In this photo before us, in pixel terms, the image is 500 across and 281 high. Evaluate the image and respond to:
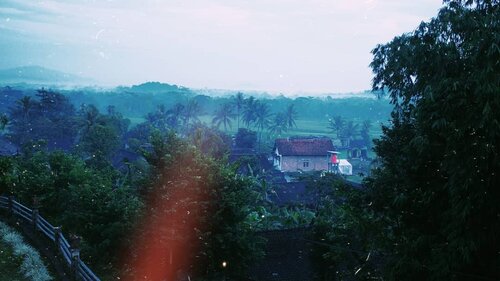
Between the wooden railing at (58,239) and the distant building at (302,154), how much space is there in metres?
50.2

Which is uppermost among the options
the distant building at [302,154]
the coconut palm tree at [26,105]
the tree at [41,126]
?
the coconut palm tree at [26,105]

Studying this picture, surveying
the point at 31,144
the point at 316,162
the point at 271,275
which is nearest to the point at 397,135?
the point at 271,275

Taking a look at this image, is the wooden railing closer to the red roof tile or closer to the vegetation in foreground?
the vegetation in foreground

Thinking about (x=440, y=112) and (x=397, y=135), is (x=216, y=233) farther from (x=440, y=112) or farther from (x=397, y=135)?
(x=440, y=112)

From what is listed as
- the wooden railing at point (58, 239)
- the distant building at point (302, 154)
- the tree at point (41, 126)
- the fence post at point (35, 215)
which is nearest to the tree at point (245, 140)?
the distant building at point (302, 154)

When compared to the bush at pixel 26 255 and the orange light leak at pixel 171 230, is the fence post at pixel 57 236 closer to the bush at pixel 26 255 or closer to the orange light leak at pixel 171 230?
the bush at pixel 26 255

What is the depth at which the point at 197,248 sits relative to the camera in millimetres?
14812

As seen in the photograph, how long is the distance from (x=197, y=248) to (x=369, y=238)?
608 cm

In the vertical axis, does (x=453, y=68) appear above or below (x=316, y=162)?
above

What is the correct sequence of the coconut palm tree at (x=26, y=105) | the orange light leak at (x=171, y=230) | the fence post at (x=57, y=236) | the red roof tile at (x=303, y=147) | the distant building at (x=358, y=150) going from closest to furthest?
the fence post at (x=57, y=236), the orange light leak at (x=171, y=230), the coconut palm tree at (x=26, y=105), the red roof tile at (x=303, y=147), the distant building at (x=358, y=150)

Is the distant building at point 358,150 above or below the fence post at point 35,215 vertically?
below

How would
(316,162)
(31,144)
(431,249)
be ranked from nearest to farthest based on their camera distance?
(431,249) < (31,144) < (316,162)

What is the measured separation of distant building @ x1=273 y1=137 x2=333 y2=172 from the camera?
215 ft

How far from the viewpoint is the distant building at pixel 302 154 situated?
65438mm
